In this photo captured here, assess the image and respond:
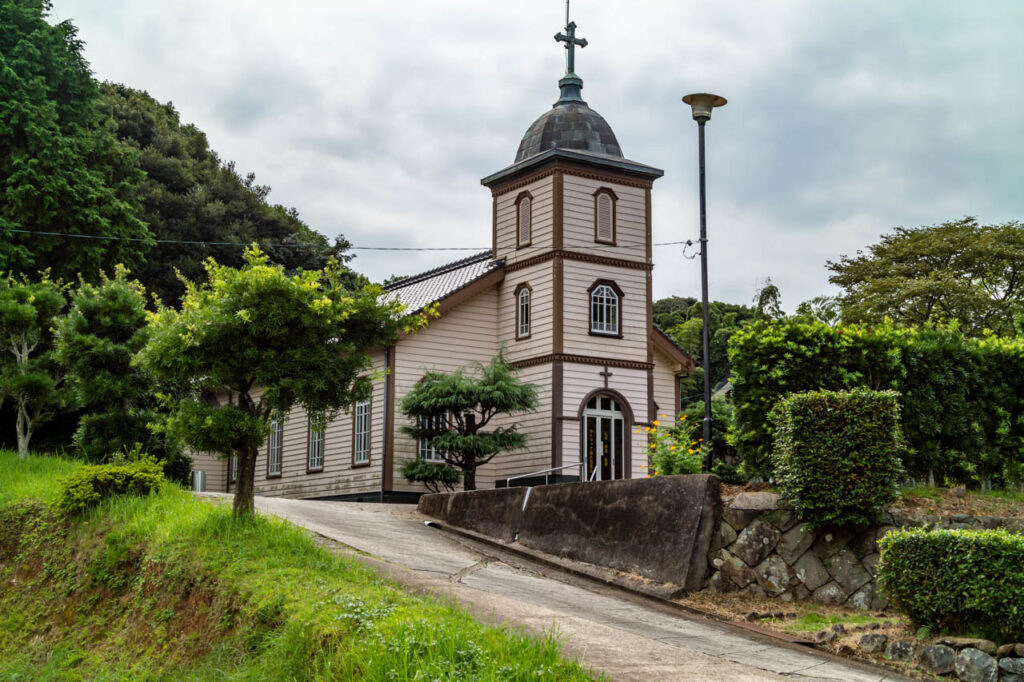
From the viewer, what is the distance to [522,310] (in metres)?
27.7

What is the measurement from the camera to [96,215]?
2789 cm

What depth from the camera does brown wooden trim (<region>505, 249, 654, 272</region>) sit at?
1058 inches

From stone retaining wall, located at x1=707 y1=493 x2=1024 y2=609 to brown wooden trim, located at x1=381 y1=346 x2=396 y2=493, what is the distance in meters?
12.6

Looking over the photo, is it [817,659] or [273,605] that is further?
[817,659]

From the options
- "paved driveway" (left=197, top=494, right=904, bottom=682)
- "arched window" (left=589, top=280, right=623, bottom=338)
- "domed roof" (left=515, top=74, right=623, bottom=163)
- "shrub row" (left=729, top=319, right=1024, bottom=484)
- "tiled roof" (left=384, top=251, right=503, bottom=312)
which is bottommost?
"paved driveway" (left=197, top=494, right=904, bottom=682)

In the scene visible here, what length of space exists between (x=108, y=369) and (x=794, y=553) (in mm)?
12729

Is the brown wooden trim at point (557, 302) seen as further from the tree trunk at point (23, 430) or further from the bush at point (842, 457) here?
the bush at point (842, 457)

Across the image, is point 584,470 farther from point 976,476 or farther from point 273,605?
point 273,605

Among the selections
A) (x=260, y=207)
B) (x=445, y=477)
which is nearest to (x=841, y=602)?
(x=445, y=477)

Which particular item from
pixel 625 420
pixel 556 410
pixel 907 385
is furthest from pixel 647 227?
pixel 907 385

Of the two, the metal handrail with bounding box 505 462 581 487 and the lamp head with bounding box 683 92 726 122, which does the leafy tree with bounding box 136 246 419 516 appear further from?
the metal handrail with bounding box 505 462 581 487

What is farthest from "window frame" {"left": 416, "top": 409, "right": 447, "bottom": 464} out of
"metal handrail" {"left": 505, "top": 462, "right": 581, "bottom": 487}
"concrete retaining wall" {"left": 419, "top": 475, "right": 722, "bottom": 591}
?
"concrete retaining wall" {"left": 419, "top": 475, "right": 722, "bottom": 591}

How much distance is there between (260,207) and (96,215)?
1884 cm

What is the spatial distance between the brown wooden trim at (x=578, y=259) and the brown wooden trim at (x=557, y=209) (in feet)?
0.73
